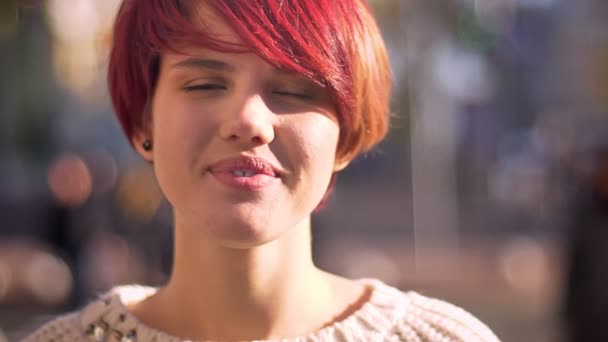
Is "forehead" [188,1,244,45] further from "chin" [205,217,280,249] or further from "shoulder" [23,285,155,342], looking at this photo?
"shoulder" [23,285,155,342]

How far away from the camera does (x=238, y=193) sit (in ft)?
4.85

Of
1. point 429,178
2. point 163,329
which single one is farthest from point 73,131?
point 163,329

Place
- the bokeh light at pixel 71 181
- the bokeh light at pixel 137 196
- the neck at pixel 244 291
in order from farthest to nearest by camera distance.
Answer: the bokeh light at pixel 137 196
the bokeh light at pixel 71 181
the neck at pixel 244 291

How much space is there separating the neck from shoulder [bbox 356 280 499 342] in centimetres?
15

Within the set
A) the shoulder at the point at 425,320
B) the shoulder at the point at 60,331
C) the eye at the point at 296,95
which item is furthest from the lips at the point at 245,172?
the shoulder at the point at 60,331

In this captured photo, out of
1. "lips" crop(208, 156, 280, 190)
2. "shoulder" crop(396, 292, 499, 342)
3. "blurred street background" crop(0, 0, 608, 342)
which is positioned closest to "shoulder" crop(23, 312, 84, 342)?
"lips" crop(208, 156, 280, 190)

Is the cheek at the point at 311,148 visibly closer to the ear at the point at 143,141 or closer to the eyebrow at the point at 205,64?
the eyebrow at the point at 205,64

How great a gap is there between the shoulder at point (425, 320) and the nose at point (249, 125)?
500 millimetres

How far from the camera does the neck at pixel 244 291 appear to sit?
5.36ft

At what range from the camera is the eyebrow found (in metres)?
1.51

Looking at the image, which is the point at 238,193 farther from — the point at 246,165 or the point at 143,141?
the point at 143,141

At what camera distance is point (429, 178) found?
1110 cm

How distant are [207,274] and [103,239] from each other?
24.1ft

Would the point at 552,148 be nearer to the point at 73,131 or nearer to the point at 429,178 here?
the point at 429,178
